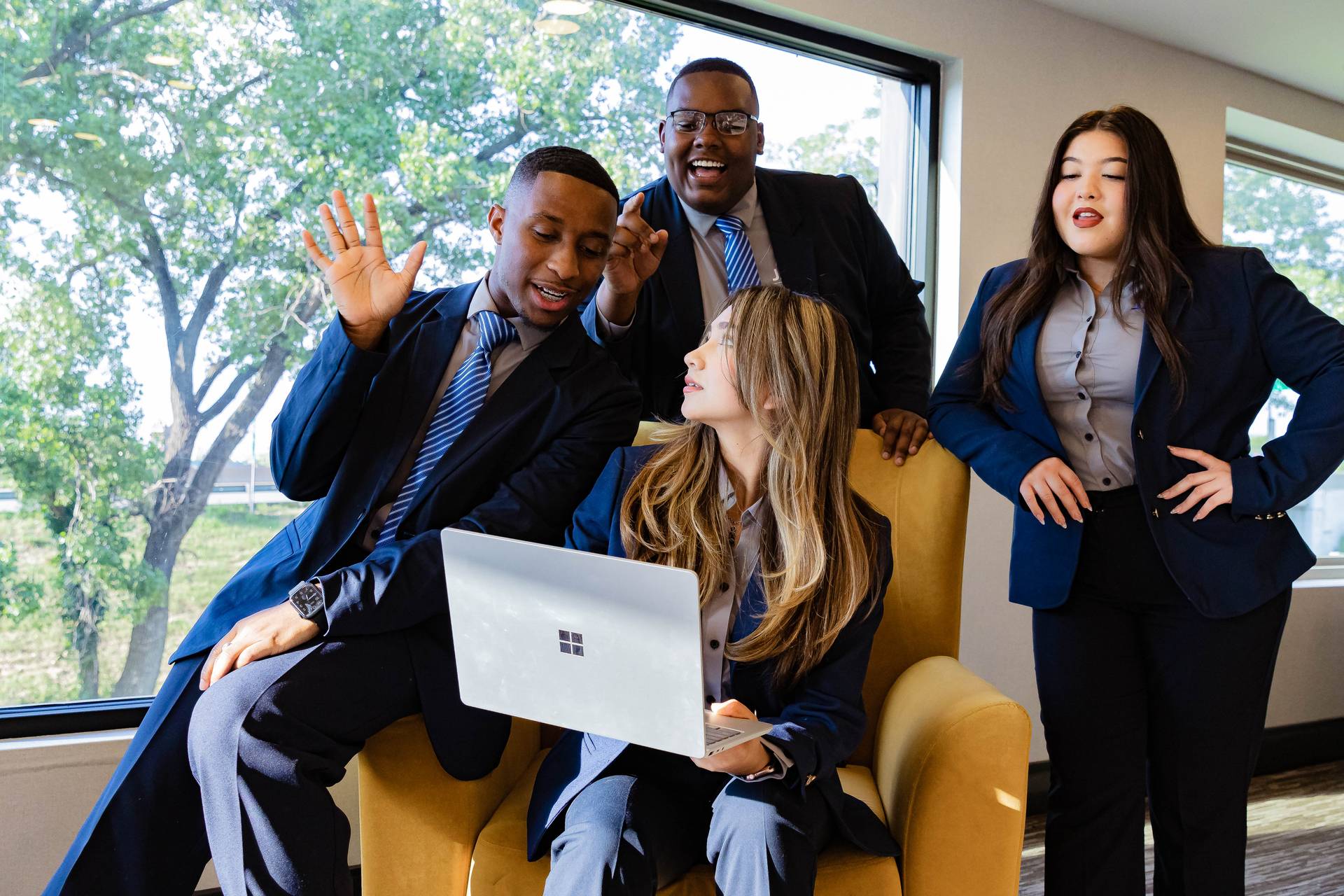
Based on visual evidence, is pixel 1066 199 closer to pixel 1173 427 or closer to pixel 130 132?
pixel 1173 427

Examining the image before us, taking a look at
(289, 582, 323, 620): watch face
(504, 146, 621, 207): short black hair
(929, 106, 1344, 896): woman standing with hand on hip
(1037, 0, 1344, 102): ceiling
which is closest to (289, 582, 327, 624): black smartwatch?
(289, 582, 323, 620): watch face

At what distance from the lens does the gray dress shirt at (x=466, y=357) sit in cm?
183

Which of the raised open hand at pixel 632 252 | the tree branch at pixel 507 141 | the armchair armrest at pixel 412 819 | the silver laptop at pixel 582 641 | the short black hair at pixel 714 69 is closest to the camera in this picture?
the silver laptop at pixel 582 641

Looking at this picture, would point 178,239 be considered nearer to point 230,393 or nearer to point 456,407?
point 230,393

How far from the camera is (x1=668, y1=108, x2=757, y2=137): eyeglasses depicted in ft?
7.36

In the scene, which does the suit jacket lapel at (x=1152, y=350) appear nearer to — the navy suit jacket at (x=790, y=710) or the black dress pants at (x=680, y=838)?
the navy suit jacket at (x=790, y=710)

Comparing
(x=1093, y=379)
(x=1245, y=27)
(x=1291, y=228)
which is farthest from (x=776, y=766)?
(x=1291, y=228)

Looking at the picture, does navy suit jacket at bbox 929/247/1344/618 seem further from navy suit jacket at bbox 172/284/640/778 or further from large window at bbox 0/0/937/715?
large window at bbox 0/0/937/715

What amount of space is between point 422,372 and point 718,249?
815 mm

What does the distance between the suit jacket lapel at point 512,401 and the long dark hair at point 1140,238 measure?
2.80ft

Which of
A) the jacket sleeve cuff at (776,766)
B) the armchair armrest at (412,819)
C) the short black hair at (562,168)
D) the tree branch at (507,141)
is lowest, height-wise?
the armchair armrest at (412,819)

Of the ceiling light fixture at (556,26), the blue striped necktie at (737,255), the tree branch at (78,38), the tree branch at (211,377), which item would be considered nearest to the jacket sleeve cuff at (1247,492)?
the blue striped necktie at (737,255)

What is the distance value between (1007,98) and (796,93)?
2.53 feet

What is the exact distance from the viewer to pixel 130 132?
2.25 meters
